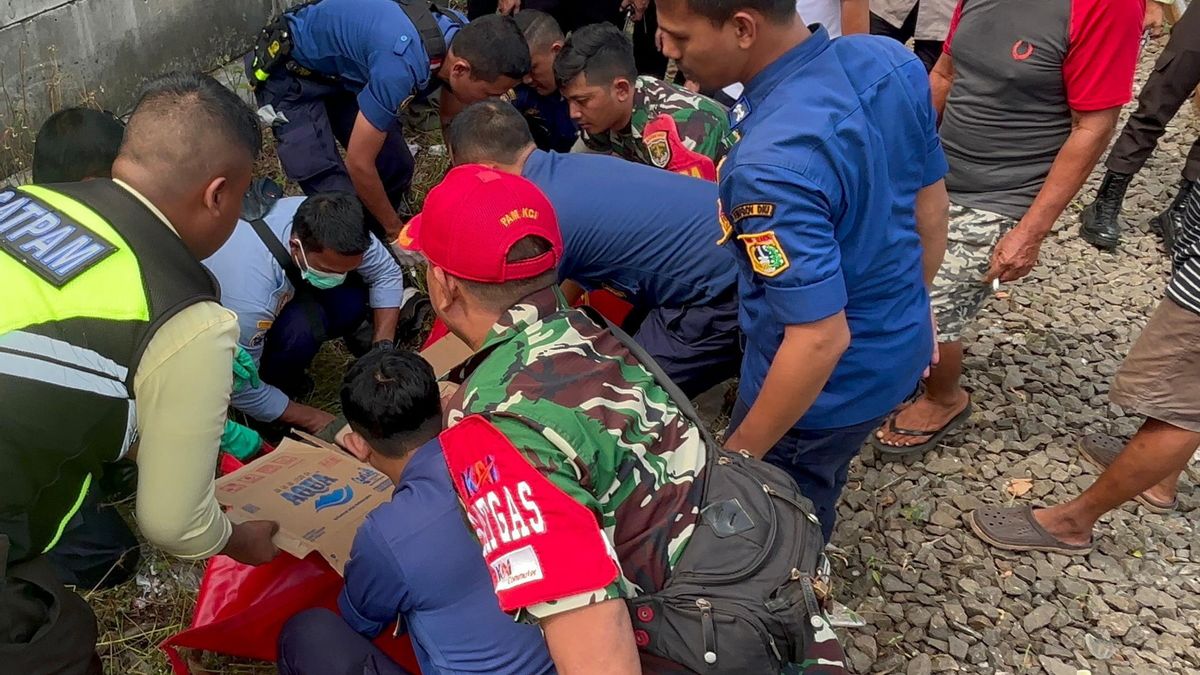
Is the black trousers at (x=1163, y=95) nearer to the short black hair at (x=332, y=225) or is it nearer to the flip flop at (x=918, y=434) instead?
the flip flop at (x=918, y=434)

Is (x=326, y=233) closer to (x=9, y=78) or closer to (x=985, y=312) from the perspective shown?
(x=9, y=78)

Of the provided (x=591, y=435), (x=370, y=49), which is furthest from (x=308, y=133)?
(x=591, y=435)

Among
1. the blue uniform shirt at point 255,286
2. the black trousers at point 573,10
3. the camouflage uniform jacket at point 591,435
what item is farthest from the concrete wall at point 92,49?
the camouflage uniform jacket at point 591,435

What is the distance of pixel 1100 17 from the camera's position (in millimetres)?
2391

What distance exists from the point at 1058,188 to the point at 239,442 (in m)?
2.55

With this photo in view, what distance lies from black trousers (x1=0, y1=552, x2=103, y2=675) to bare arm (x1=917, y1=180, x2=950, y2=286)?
6.50 ft

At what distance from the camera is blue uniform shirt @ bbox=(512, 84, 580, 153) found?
4.46 m

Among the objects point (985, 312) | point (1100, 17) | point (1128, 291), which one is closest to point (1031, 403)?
point (985, 312)

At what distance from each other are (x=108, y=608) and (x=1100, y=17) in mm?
3255

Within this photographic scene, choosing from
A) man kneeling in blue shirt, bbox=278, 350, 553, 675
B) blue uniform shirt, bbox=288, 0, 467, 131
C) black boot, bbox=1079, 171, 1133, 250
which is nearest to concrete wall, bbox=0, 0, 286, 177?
blue uniform shirt, bbox=288, 0, 467, 131

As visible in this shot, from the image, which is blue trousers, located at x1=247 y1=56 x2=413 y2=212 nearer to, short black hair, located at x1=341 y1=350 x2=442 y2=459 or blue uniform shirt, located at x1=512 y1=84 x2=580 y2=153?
blue uniform shirt, located at x1=512 y1=84 x2=580 y2=153

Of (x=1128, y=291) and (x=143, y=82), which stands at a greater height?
(x=143, y=82)

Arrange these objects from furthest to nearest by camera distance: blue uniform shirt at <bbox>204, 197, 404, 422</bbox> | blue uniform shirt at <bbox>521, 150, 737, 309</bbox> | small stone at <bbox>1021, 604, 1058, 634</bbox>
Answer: blue uniform shirt at <bbox>204, 197, 404, 422</bbox> → blue uniform shirt at <bbox>521, 150, 737, 309</bbox> → small stone at <bbox>1021, 604, 1058, 634</bbox>

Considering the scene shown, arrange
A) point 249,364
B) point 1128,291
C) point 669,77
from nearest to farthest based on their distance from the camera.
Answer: point 249,364 → point 1128,291 → point 669,77
